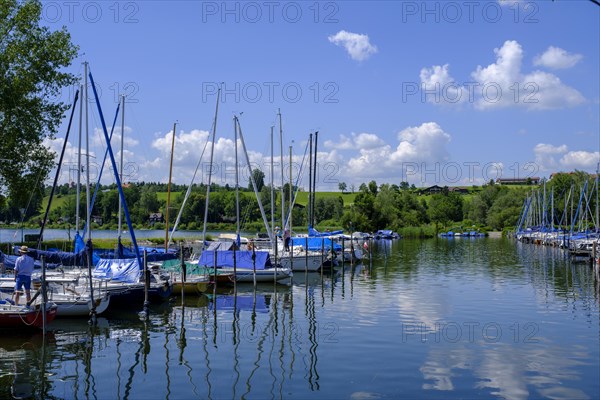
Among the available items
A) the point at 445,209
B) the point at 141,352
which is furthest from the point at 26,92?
the point at 445,209

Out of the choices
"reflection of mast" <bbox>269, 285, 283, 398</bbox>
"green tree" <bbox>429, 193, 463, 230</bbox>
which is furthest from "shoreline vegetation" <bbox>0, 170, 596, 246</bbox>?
"reflection of mast" <bbox>269, 285, 283, 398</bbox>

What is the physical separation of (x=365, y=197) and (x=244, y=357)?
407 ft

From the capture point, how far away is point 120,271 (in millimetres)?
34406

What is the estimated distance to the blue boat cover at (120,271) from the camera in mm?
34000

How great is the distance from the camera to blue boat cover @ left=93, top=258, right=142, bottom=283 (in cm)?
3400

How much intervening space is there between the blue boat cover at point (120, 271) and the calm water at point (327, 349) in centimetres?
238

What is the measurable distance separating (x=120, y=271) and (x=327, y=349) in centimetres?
1547

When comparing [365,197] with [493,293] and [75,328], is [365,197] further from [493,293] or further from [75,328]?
[75,328]

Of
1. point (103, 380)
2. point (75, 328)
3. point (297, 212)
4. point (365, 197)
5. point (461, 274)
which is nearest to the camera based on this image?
point (103, 380)

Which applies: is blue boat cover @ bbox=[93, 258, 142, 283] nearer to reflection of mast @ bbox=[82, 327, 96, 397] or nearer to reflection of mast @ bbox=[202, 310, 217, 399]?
reflection of mast @ bbox=[202, 310, 217, 399]

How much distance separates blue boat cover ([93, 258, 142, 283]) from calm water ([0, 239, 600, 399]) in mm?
2382

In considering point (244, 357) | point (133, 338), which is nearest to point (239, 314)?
point (133, 338)

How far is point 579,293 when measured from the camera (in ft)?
132

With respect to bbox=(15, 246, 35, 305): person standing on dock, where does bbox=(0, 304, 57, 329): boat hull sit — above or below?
below
